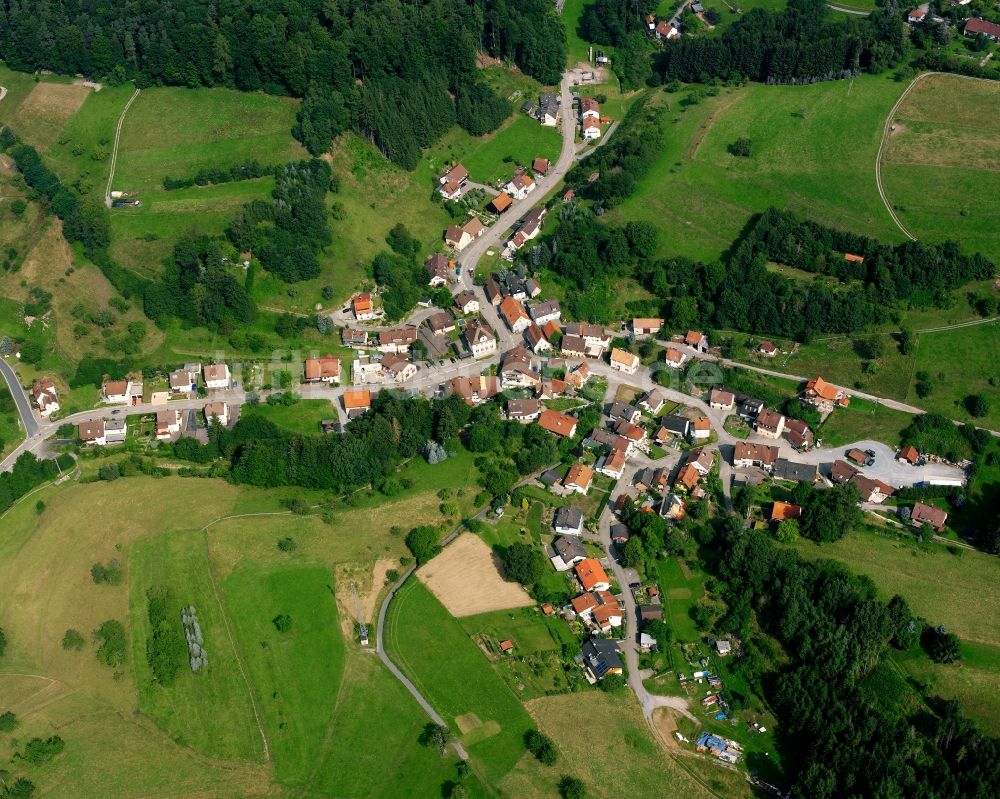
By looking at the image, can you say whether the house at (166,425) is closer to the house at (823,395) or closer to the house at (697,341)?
the house at (697,341)

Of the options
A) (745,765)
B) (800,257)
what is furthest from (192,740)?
(800,257)

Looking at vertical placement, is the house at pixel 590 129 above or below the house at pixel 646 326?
above

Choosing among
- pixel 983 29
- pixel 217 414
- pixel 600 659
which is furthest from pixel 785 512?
pixel 983 29

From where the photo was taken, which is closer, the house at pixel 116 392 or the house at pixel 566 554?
the house at pixel 566 554

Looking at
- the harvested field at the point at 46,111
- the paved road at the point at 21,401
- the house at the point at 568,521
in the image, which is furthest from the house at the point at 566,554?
the harvested field at the point at 46,111

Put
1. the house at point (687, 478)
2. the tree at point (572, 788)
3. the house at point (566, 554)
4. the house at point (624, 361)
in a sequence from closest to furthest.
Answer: the tree at point (572, 788) < the house at point (566, 554) < the house at point (687, 478) < the house at point (624, 361)

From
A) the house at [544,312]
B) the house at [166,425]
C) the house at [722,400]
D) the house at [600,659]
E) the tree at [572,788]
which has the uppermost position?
the house at [544,312]

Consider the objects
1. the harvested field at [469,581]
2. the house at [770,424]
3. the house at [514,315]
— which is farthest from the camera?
the house at [514,315]

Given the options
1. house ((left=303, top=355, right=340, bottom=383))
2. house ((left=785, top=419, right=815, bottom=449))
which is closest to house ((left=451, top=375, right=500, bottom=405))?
house ((left=303, top=355, right=340, bottom=383))
